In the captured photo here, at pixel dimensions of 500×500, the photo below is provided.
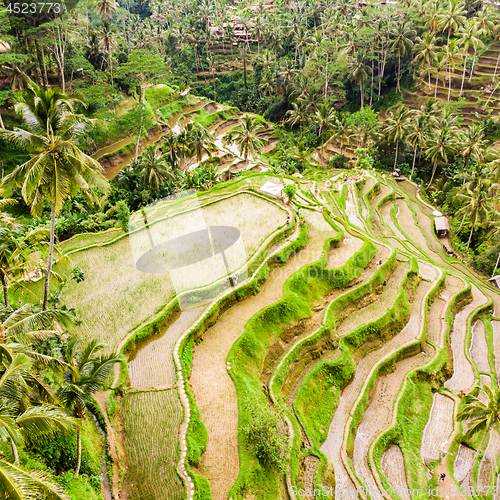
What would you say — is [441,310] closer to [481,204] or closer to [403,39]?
[481,204]

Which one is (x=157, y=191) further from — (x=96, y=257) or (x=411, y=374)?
(x=411, y=374)

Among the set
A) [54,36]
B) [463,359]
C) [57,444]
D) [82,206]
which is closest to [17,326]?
[57,444]

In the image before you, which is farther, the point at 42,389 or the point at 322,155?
the point at 322,155

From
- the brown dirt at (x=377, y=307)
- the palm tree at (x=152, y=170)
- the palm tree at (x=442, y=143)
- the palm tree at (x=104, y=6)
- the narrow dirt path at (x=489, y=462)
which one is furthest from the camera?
the palm tree at (x=104, y=6)

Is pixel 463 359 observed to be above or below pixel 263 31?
below

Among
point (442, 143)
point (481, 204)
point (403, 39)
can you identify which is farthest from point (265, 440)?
point (403, 39)

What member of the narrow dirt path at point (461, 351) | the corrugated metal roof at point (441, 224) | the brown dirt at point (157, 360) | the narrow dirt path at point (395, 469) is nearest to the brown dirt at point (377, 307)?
the narrow dirt path at point (461, 351)

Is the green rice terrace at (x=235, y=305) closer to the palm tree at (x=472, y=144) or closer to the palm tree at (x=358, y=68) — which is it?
the palm tree at (x=472, y=144)
